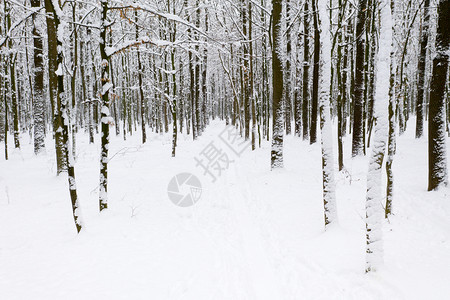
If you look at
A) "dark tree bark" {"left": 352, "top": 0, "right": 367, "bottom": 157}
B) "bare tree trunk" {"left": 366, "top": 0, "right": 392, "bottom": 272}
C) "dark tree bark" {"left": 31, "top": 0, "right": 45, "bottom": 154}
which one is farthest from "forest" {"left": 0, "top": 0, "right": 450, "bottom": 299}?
"dark tree bark" {"left": 352, "top": 0, "right": 367, "bottom": 157}

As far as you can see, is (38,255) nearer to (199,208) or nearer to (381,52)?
(199,208)

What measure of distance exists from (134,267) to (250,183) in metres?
5.74

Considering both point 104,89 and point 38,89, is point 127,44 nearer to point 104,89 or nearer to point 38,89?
point 104,89

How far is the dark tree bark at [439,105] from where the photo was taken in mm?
6148

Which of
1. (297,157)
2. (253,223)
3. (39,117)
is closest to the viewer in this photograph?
(253,223)

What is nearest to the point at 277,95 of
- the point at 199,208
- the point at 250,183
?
the point at 250,183

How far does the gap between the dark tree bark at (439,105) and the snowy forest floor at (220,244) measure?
45cm

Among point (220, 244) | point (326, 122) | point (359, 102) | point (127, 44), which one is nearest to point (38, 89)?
point (127, 44)

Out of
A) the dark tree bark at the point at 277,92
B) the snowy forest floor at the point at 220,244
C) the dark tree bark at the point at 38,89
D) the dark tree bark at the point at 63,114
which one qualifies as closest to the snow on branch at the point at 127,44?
the dark tree bark at the point at 63,114

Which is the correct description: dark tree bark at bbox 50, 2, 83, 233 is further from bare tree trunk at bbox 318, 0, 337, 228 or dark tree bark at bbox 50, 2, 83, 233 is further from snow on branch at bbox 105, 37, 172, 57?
bare tree trunk at bbox 318, 0, 337, 228

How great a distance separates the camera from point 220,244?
490 cm

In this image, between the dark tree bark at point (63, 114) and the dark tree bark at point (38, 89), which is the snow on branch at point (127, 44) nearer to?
the dark tree bark at point (63, 114)

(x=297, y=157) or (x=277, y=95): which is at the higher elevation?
(x=277, y=95)

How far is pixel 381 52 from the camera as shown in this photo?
10.9 ft
